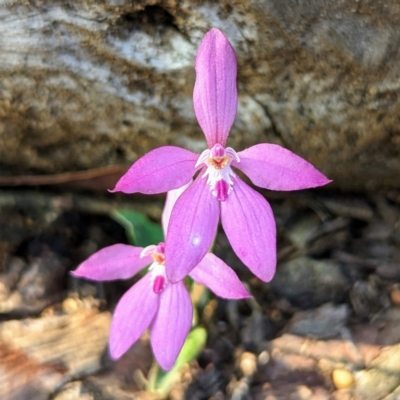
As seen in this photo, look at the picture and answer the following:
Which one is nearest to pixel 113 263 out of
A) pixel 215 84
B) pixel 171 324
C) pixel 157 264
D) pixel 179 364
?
pixel 157 264

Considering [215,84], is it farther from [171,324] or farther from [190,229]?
[171,324]

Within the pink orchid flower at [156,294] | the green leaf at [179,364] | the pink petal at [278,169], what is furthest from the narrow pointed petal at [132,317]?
the pink petal at [278,169]

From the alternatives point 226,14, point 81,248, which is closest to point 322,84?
point 226,14

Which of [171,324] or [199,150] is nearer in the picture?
[171,324]

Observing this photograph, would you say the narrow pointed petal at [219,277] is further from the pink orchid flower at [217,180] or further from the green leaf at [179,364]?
the green leaf at [179,364]

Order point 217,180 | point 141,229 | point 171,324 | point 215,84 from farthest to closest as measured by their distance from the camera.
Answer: point 141,229 → point 171,324 → point 217,180 → point 215,84

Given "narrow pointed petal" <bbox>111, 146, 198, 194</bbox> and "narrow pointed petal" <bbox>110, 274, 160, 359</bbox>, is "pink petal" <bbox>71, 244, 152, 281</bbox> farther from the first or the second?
"narrow pointed petal" <bbox>111, 146, 198, 194</bbox>
